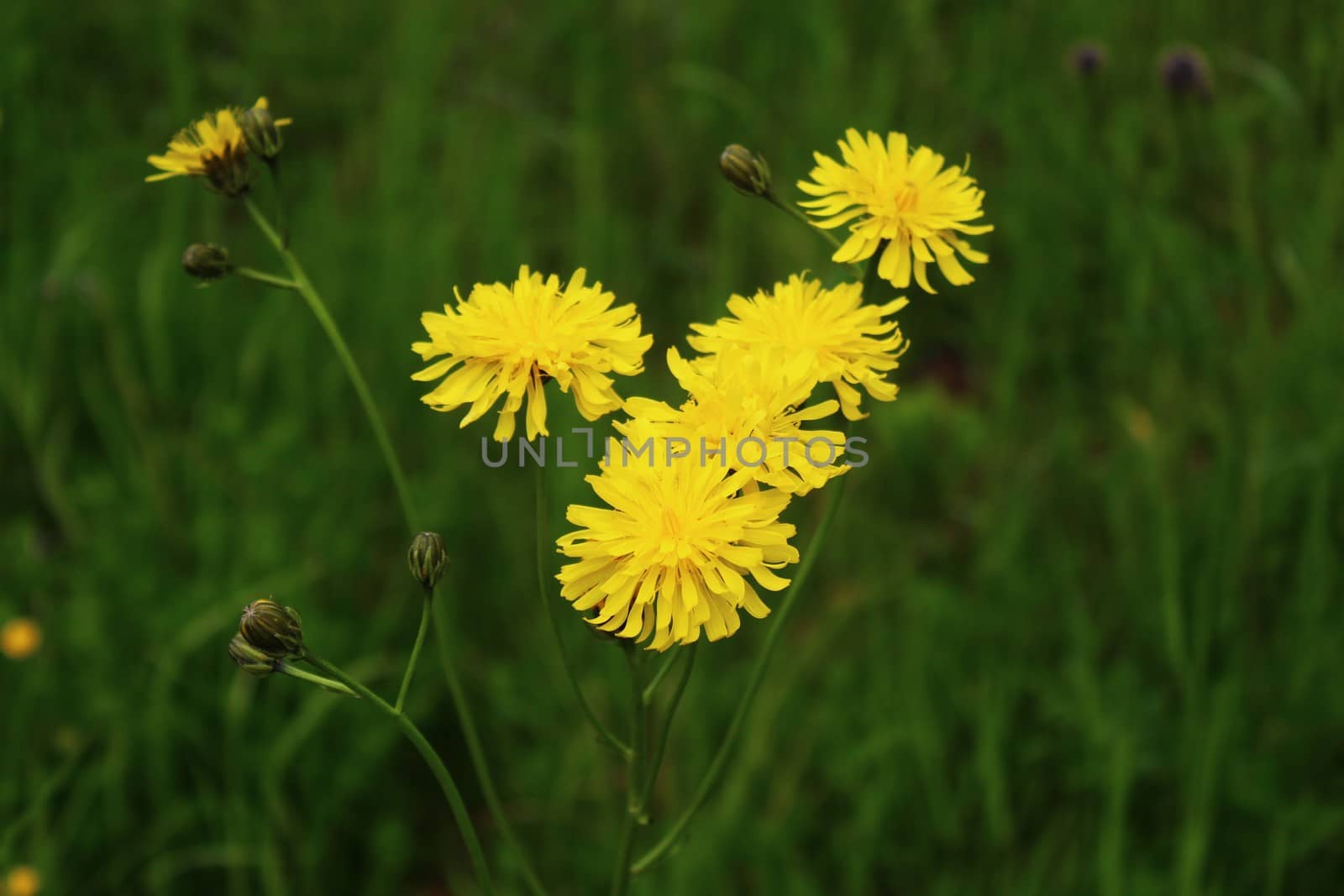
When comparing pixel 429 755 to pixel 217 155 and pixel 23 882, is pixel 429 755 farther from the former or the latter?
pixel 23 882

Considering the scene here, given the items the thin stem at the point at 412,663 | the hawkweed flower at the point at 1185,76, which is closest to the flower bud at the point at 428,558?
the thin stem at the point at 412,663

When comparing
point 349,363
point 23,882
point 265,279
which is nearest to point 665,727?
point 349,363

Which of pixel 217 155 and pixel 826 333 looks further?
pixel 217 155

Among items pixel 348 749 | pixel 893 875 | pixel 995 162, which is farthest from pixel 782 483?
pixel 995 162

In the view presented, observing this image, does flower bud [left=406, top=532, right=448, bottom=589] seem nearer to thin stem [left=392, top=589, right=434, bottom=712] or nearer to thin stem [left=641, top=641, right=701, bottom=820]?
thin stem [left=392, top=589, right=434, bottom=712]

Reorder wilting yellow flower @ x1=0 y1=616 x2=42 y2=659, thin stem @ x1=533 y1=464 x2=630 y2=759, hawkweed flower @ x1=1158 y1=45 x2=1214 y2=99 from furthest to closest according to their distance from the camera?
hawkweed flower @ x1=1158 y1=45 x2=1214 y2=99
wilting yellow flower @ x1=0 y1=616 x2=42 y2=659
thin stem @ x1=533 y1=464 x2=630 y2=759

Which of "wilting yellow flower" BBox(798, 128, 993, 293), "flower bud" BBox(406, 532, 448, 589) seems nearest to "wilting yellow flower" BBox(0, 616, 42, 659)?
"flower bud" BBox(406, 532, 448, 589)

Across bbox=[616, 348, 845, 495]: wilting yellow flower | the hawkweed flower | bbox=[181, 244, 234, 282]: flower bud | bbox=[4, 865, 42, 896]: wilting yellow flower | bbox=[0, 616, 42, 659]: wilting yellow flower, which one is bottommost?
bbox=[4, 865, 42, 896]: wilting yellow flower
